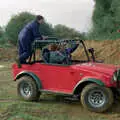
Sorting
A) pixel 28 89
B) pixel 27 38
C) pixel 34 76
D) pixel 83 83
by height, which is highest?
pixel 27 38

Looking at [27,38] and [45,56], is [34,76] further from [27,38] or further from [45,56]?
[27,38]

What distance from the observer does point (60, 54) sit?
9578 millimetres

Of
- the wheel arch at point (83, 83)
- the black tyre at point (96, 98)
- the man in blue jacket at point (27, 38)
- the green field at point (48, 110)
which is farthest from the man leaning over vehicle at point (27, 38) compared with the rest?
the black tyre at point (96, 98)

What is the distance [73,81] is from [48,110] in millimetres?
1034

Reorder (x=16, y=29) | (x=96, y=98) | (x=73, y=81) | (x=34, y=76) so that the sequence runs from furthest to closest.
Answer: (x=16, y=29) < (x=34, y=76) < (x=73, y=81) < (x=96, y=98)

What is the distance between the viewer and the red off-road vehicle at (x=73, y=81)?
8680 mm

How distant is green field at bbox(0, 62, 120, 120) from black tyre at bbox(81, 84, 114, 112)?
18 cm

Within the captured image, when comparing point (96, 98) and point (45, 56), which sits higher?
point (45, 56)

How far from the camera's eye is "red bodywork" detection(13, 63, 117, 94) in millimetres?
8758

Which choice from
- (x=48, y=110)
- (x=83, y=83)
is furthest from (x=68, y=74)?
(x=48, y=110)

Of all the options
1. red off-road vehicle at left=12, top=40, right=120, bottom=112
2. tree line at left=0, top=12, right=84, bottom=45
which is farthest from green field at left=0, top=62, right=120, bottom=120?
tree line at left=0, top=12, right=84, bottom=45

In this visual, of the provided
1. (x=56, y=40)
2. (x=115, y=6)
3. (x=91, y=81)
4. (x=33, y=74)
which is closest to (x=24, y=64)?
(x=33, y=74)

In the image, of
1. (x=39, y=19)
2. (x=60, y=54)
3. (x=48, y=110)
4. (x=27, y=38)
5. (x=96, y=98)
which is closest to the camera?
(x=96, y=98)

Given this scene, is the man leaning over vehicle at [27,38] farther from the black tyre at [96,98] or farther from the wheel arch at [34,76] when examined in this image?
the black tyre at [96,98]
